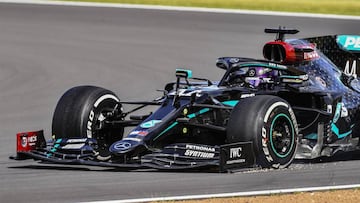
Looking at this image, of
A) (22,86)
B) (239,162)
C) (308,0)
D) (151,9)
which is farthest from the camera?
(308,0)

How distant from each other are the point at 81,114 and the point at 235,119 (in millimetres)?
1954

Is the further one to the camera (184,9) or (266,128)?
(184,9)

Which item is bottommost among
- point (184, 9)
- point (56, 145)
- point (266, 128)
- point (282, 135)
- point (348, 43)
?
point (56, 145)

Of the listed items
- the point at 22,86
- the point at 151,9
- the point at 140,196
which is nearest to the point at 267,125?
the point at 140,196

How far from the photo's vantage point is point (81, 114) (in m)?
9.58

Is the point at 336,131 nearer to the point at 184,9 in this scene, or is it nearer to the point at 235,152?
the point at 235,152

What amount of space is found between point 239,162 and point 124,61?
9181 mm

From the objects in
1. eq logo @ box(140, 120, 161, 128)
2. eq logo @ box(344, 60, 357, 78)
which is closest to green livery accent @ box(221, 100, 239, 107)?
eq logo @ box(140, 120, 161, 128)

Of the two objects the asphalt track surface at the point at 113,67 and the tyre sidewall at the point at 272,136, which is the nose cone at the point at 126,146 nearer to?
the asphalt track surface at the point at 113,67

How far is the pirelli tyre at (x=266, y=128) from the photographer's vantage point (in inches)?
336

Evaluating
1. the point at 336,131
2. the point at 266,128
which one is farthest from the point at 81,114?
the point at 336,131

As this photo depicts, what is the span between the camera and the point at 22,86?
48.4ft

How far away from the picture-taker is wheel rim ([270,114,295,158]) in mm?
8820

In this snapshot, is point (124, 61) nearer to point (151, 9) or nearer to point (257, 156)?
point (151, 9)
